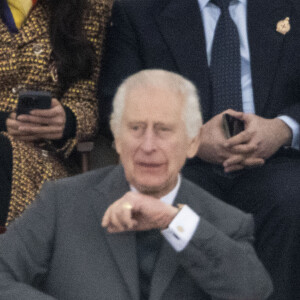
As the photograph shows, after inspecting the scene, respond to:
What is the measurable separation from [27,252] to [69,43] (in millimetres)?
654

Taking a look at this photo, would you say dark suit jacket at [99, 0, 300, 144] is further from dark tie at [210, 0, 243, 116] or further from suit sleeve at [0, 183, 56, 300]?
suit sleeve at [0, 183, 56, 300]

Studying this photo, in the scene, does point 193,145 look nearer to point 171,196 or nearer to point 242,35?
point 171,196

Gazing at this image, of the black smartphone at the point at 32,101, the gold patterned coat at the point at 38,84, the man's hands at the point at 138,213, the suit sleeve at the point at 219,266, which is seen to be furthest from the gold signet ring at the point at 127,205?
the gold patterned coat at the point at 38,84

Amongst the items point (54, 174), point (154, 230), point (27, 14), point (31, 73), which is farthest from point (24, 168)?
point (154, 230)

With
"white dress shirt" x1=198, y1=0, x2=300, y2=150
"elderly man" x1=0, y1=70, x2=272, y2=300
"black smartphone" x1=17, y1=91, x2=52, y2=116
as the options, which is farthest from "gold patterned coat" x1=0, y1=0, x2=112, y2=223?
"elderly man" x1=0, y1=70, x2=272, y2=300

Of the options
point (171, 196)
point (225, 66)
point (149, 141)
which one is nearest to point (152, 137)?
point (149, 141)

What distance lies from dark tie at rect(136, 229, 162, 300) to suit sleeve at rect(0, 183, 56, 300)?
5.2 inches

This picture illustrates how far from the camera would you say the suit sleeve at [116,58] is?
50.2 inches

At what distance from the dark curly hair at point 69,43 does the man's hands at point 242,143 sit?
1.14ft

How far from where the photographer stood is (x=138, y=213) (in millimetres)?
734

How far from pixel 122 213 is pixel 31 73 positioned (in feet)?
2.26

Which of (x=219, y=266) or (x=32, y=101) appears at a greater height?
(x=32, y=101)

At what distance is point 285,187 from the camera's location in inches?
45.4

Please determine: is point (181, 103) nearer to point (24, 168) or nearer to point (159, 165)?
point (159, 165)
